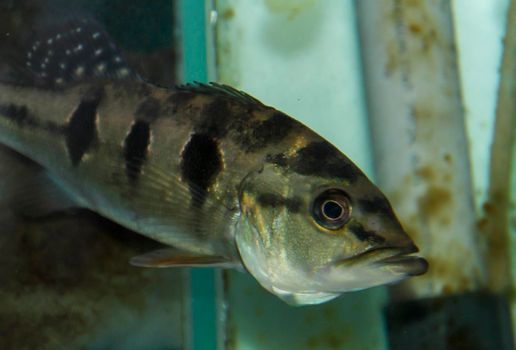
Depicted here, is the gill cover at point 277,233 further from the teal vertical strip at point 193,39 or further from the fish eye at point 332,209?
the teal vertical strip at point 193,39

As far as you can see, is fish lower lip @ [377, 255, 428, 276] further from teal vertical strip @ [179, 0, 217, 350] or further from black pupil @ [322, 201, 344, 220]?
teal vertical strip @ [179, 0, 217, 350]

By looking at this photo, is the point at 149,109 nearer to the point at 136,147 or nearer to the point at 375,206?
the point at 136,147

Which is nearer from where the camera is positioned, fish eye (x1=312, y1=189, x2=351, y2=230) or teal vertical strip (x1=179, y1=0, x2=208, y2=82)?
fish eye (x1=312, y1=189, x2=351, y2=230)

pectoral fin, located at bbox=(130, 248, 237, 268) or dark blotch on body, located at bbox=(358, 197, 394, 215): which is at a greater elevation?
dark blotch on body, located at bbox=(358, 197, 394, 215)

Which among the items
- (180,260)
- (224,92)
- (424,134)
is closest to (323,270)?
(180,260)

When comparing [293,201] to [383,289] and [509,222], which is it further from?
[509,222]

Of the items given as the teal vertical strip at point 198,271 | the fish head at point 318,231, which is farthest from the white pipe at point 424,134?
the teal vertical strip at point 198,271

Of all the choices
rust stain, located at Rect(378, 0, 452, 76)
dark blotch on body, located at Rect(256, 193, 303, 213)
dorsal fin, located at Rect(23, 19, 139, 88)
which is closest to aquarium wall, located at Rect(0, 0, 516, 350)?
rust stain, located at Rect(378, 0, 452, 76)
